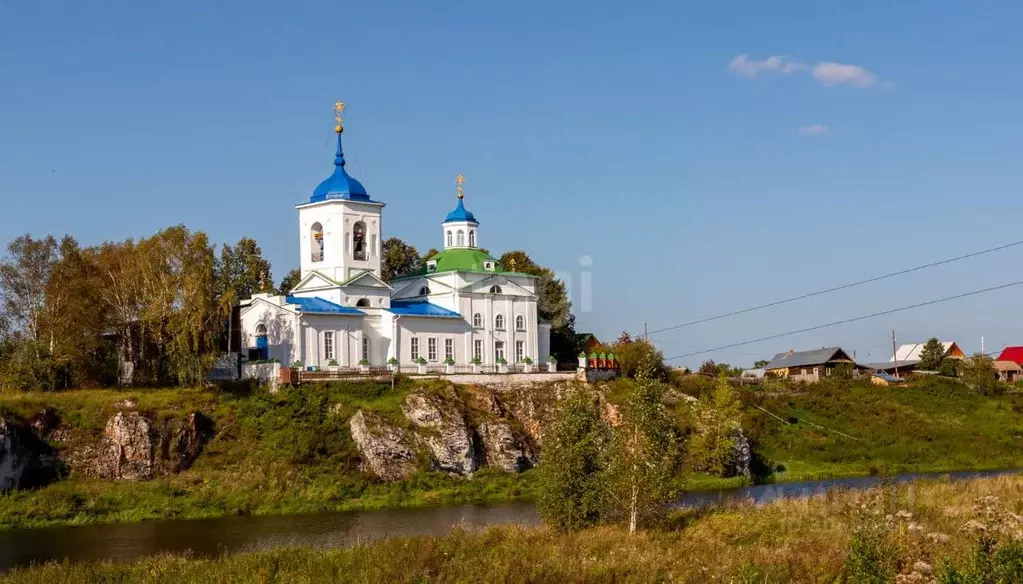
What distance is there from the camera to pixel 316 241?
5619 cm

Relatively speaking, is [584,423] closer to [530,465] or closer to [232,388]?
[530,465]

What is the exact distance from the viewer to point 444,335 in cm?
5631

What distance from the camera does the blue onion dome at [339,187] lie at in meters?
55.6

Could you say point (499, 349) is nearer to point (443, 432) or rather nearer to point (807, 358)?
point (443, 432)

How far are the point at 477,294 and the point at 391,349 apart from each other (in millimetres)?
5327

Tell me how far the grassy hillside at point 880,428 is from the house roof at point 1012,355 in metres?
31.8

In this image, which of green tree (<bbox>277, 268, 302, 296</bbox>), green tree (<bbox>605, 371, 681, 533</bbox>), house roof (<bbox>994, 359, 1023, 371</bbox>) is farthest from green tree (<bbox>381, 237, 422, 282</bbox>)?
house roof (<bbox>994, 359, 1023, 371</bbox>)

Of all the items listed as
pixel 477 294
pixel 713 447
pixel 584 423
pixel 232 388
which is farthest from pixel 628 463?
pixel 477 294

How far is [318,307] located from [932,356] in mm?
48630

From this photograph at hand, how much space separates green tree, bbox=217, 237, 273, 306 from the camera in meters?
62.5

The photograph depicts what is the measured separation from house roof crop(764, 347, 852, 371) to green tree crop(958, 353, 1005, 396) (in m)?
7.28

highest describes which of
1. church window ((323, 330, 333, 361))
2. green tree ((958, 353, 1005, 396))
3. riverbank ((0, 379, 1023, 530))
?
church window ((323, 330, 333, 361))

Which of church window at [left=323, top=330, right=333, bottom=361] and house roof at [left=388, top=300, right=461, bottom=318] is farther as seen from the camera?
house roof at [left=388, top=300, right=461, bottom=318]

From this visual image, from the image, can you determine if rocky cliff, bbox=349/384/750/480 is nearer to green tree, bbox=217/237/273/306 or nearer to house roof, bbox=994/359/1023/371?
green tree, bbox=217/237/273/306
